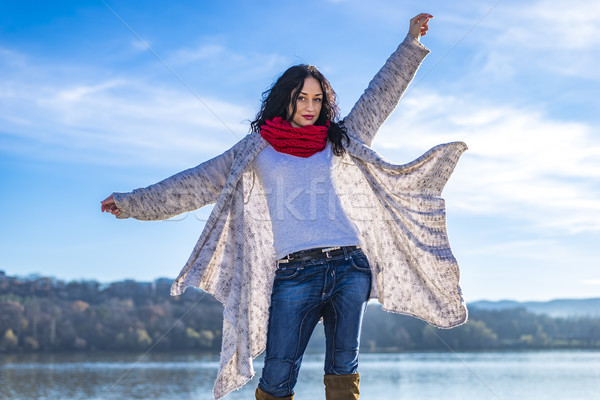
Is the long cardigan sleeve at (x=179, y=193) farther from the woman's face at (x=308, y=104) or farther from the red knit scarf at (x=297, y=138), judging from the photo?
the woman's face at (x=308, y=104)

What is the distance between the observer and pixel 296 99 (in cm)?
276

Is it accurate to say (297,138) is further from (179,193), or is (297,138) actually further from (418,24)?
(418,24)

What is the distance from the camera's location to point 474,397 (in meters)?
46.1

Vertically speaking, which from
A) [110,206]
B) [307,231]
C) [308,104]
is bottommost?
[307,231]

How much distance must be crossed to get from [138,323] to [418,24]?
42.9 metres

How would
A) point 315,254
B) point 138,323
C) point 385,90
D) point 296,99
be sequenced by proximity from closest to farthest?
point 315,254
point 296,99
point 385,90
point 138,323

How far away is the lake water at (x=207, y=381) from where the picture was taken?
136ft

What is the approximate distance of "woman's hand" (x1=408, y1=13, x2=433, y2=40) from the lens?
3076 millimetres

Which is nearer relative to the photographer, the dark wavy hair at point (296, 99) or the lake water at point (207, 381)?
the dark wavy hair at point (296, 99)

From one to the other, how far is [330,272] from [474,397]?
4796 cm

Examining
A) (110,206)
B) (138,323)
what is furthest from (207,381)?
(110,206)

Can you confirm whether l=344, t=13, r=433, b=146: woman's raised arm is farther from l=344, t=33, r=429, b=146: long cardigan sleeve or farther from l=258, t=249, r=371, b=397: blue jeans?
l=258, t=249, r=371, b=397: blue jeans

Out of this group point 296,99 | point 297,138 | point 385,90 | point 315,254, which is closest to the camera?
point 315,254

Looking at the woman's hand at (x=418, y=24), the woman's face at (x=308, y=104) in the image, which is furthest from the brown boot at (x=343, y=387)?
the woman's hand at (x=418, y=24)
